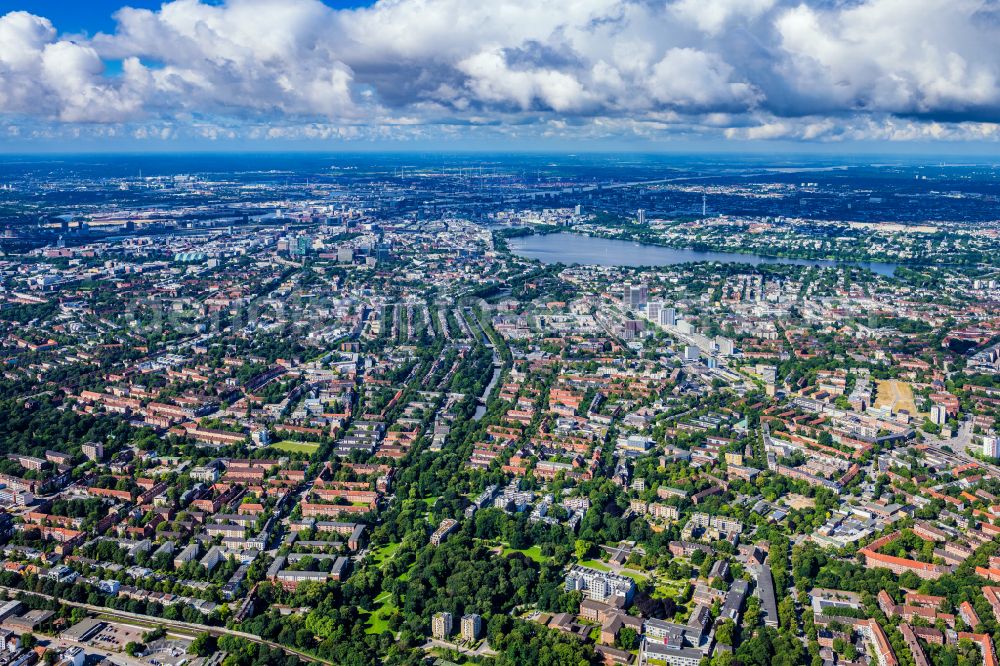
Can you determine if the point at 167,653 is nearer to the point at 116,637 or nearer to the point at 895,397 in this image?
the point at 116,637

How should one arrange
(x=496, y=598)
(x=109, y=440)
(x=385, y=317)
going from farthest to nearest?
1. (x=385, y=317)
2. (x=109, y=440)
3. (x=496, y=598)

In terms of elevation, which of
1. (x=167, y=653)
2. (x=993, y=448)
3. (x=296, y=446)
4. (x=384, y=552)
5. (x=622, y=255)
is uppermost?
(x=622, y=255)

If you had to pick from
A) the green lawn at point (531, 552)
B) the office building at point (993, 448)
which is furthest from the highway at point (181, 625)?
the office building at point (993, 448)

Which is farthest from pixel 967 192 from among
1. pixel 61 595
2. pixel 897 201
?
pixel 61 595

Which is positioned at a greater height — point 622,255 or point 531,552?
point 622,255

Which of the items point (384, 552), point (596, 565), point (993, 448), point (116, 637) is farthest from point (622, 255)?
point (116, 637)

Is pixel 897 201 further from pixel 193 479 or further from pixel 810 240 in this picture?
pixel 193 479
